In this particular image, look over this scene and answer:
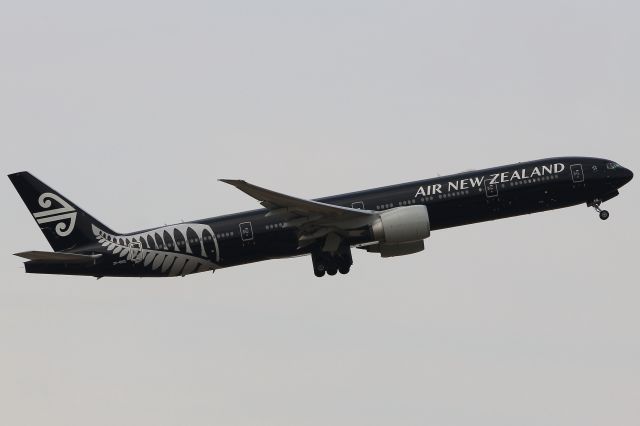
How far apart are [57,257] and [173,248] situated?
5327 millimetres

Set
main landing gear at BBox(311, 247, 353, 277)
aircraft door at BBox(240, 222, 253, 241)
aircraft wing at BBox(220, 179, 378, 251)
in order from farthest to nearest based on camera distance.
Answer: main landing gear at BBox(311, 247, 353, 277), aircraft door at BBox(240, 222, 253, 241), aircraft wing at BBox(220, 179, 378, 251)

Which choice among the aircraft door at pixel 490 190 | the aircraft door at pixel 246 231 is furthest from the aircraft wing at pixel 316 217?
the aircraft door at pixel 490 190

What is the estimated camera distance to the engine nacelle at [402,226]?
51.2m

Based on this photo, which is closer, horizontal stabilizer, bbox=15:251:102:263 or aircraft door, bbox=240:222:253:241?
horizontal stabilizer, bbox=15:251:102:263

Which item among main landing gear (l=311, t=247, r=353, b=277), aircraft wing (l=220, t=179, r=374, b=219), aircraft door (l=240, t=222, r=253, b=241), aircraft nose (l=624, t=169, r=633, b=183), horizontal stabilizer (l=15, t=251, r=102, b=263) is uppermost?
aircraft nose (l=624, t=169, r=633, b=183)

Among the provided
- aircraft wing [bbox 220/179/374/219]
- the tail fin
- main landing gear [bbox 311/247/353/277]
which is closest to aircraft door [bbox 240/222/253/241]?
aircraft wing [bbox 220/179/374/219]

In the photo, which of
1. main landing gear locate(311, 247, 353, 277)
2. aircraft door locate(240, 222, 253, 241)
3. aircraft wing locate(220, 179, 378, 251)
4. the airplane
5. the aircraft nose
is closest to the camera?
aircraft wing locate(220, 179, 378, 251)

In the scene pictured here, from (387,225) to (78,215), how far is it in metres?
15.2

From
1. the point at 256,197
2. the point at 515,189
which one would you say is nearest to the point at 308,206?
the point at 256,197

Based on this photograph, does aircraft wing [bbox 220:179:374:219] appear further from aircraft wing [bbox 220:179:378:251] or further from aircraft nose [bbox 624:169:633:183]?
aircraft nose [bbox 624:169:633:183]

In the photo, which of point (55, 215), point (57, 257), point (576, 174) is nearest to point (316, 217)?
point (57, 257)

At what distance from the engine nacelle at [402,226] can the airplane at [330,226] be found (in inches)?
1.8

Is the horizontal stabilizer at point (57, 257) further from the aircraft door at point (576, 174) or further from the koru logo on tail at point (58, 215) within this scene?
the aircraft door at point (576, 174)

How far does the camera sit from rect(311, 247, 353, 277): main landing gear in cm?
5362
